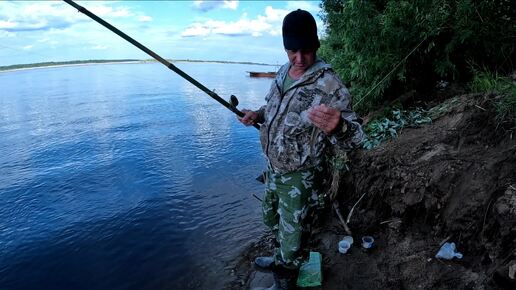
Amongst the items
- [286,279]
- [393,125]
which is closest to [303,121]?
[286,279]

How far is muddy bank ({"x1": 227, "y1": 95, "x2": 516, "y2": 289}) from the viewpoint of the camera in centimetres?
346

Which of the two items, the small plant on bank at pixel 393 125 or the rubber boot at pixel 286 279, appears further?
the small plant on bank at pixel 393 125

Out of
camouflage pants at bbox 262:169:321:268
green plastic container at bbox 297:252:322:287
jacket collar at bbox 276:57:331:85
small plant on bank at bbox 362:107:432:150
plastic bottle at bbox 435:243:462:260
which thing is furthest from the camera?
small plant on bank at bbox 362:107:432:150

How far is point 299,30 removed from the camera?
2.95m

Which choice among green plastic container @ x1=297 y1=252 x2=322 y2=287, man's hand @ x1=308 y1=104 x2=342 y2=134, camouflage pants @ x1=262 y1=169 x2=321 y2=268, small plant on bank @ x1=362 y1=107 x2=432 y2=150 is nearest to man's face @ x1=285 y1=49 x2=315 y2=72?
man's hand @ x1=308 y1=104 x2=342 y2=134

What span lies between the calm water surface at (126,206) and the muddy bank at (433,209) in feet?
4.05

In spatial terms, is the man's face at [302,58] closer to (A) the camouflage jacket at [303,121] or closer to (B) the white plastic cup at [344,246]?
(A) the camouflage jacket at [303,121]

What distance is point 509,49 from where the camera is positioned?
5863 millimetres

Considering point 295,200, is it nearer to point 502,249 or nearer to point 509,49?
point 502,249

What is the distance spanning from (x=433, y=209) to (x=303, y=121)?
224 centimetres

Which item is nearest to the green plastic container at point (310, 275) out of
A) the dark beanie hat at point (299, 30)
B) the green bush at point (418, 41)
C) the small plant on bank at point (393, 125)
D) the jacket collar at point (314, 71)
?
the small plant on bank at point (393, 125)

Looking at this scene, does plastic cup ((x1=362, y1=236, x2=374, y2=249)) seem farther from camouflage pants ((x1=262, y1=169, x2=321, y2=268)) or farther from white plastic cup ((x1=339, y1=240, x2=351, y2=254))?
camouflage pants ((x1=262, y1=169, x2=321, y2=268))

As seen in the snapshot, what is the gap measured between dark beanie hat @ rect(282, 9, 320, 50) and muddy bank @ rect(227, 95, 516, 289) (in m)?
2.48

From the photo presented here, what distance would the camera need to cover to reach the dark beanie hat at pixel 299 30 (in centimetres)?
295
